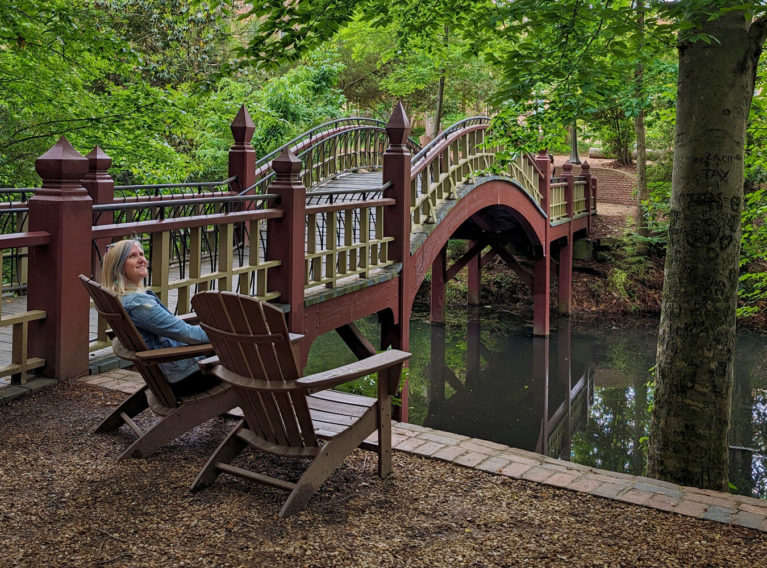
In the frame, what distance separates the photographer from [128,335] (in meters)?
3.79

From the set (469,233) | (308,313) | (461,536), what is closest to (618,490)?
(461,536)

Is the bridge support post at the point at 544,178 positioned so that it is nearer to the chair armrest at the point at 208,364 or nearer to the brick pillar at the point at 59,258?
the brick pillar at the point at 59,258

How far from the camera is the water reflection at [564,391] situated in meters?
11.4

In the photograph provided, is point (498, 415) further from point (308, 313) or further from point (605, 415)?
point (308, 313)

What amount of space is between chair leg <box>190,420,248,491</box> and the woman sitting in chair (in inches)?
19.2

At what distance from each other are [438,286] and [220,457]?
15.5m

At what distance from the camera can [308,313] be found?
741 centimetres

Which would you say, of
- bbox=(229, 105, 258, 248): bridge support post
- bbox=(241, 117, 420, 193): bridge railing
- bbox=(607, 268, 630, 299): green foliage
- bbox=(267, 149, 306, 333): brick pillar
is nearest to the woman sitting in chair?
bbox=(267, 149, 306, 333): brick pillar

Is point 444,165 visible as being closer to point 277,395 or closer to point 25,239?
point 25,239

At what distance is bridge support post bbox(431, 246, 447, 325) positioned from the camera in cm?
1862

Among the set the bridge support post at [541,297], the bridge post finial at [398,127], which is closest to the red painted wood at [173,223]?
the bridge post finial at [398,127]

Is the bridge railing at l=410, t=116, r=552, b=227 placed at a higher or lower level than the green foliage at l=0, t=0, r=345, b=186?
lower

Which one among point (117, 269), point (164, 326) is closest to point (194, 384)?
point (164, 326)

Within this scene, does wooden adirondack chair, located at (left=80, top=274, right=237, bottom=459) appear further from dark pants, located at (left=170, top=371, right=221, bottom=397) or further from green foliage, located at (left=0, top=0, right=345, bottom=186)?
green foliage, located at (left=0, top=0, right=345, bottom=186)
